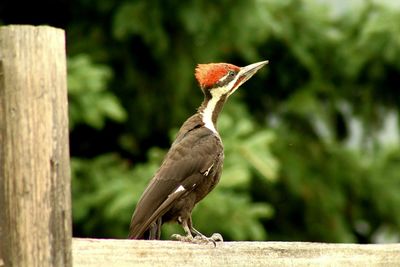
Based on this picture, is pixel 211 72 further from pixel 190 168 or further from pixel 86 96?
pixel 86 96

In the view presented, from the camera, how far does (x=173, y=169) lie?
409 centimetres

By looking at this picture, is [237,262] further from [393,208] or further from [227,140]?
[393,208]

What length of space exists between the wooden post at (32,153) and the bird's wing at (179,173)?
50.4 inches

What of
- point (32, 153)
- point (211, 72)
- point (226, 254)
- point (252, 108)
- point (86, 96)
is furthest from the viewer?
point (252, 108)

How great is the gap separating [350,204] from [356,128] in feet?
2.79

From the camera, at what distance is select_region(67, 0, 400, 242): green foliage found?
21.9 feet

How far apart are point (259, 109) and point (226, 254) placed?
592 centimetres

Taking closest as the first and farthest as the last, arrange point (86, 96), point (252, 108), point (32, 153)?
1. point (32, 153)
2. point (86, 96)
3. point (252, 108)

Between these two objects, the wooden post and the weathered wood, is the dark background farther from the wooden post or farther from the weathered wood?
the wooden post

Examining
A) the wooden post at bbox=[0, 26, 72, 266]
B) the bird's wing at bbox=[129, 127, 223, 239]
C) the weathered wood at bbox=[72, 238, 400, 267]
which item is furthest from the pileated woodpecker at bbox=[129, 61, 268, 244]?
the wooden post at bbox=[0, 26, 72, 266]

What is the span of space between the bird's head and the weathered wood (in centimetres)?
158

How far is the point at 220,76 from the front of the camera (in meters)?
4.45

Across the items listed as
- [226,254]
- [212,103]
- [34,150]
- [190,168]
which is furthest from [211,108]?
[34,150]

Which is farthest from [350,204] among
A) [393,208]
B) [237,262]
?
[237,262]
